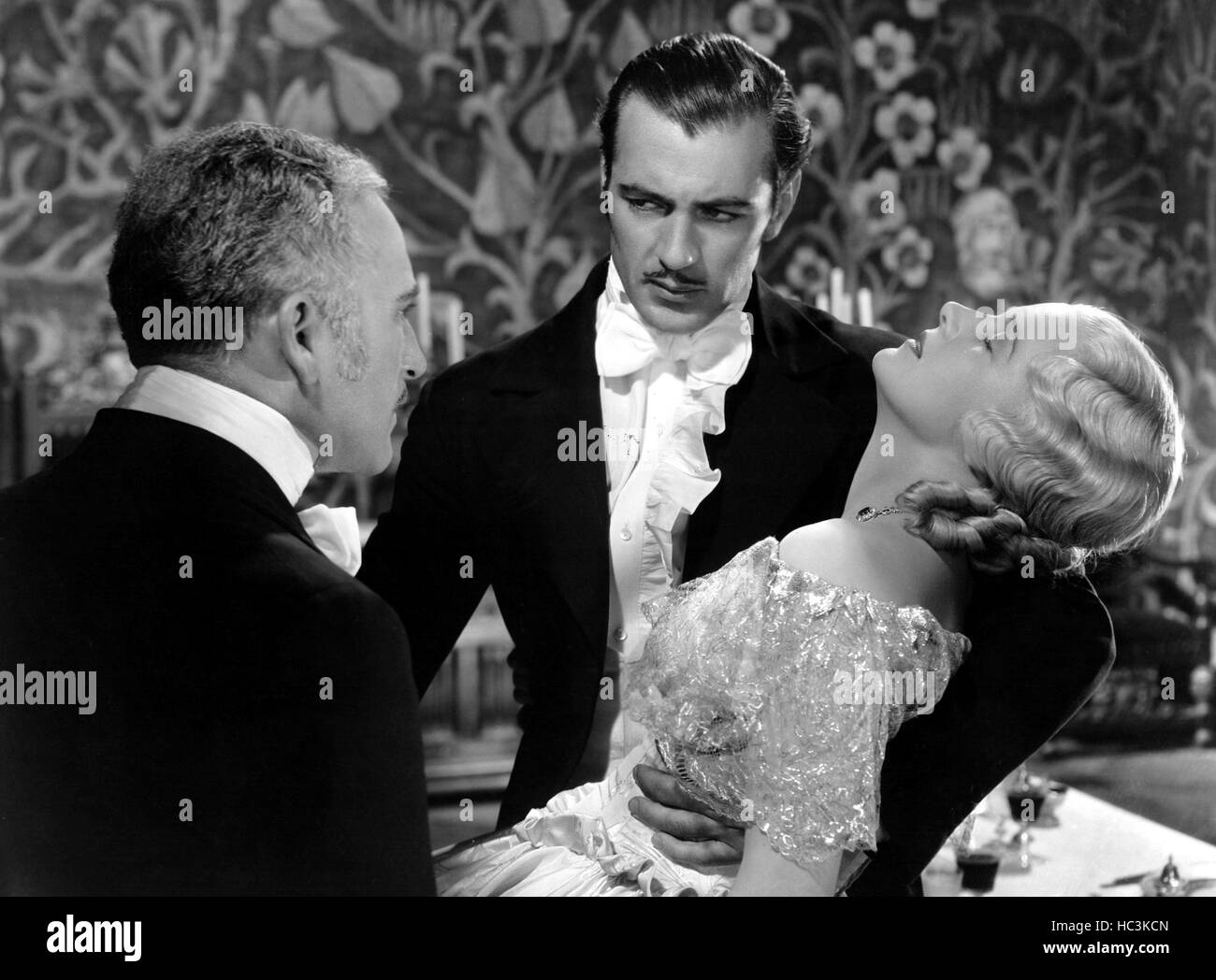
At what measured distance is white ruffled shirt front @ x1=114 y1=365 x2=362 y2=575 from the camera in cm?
152

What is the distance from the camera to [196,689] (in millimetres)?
1570

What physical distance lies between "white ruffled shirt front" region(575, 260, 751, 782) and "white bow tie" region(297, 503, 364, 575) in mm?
341

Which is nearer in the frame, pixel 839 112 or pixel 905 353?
pixel 905 353

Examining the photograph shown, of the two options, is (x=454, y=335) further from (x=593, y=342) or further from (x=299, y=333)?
(x=299, y=333)

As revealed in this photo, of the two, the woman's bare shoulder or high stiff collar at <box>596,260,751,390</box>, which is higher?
high stiff collar at <box>596,260,751,390</box>

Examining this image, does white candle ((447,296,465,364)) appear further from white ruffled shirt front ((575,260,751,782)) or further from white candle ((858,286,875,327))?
white candle ((858,286,875,327))

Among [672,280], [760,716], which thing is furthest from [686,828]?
[672,280]

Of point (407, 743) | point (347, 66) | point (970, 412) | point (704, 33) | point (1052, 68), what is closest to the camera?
point (407, 743)

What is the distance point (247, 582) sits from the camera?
1.51 meters

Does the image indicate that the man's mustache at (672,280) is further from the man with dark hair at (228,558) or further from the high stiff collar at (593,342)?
the man with dark hair at (228,558)

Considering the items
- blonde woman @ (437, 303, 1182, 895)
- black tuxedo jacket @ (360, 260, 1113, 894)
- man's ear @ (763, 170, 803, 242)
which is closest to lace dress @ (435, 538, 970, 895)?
blonde woman @ (437, 303, 1182, 895)
